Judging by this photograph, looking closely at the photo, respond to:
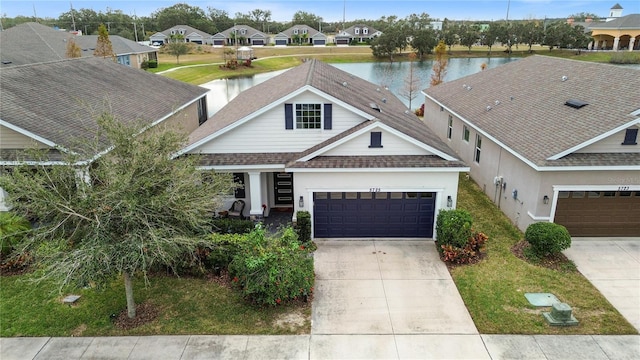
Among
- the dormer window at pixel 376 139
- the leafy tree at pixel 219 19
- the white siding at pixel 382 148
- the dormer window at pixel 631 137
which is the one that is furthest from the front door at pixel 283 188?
the leafy tree at pixel 219 19

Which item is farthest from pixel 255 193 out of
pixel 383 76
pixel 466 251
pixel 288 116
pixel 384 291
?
pixel 383 76

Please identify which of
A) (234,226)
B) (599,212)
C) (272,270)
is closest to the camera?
(272,270)

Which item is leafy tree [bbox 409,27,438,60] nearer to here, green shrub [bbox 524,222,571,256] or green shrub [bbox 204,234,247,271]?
green shrub [bbox 524,222,571,256]

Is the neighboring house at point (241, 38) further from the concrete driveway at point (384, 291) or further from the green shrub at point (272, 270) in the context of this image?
the green shrub at point (272, 270)

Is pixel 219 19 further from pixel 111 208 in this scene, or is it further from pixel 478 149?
pixel 111 208

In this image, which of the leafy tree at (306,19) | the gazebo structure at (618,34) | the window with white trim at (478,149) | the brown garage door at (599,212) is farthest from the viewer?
the leafy tree at (306,19)

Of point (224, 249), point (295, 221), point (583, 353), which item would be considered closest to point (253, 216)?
point (295, 221)

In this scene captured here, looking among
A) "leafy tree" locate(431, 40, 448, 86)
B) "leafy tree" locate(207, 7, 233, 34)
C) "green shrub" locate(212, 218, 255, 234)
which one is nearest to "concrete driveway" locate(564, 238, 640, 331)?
"green shrub" locate(212, 218, 255, 234)
